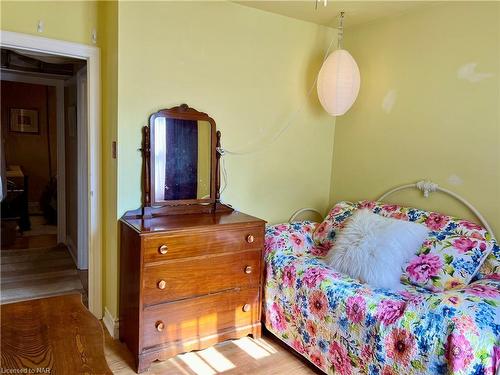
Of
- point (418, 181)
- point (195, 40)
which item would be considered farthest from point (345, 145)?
point (195, 40)

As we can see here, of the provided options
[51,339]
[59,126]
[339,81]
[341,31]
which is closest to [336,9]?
[341,31]

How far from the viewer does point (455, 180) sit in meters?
2.47

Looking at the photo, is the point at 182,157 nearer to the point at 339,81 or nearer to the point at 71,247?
the point at 339,81

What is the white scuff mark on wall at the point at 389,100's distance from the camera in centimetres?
283

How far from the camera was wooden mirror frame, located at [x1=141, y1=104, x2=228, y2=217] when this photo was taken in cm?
248

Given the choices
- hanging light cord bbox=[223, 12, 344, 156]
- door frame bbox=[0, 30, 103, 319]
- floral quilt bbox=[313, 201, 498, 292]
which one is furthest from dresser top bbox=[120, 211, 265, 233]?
floral quilt bbox=[313, 201, 498, 292]

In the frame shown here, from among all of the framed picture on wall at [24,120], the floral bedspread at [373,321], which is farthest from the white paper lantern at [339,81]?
the framed picture on wall at [24,120]

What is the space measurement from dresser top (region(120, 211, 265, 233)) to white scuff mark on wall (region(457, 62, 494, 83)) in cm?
158

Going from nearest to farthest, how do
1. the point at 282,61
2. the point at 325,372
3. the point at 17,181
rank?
the point at 325,372 → the point at 282,61 → the point at 17,181

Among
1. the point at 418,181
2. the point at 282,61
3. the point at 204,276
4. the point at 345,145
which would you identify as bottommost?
the point at 204,276

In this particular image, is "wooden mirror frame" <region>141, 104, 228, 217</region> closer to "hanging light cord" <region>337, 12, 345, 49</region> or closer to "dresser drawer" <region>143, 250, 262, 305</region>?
"dresser drawer" <region>143, 250, 262, 305</region>

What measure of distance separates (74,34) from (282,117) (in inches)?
61.8

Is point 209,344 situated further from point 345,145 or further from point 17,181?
point 17,181

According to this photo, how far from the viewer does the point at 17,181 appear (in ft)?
20.0
